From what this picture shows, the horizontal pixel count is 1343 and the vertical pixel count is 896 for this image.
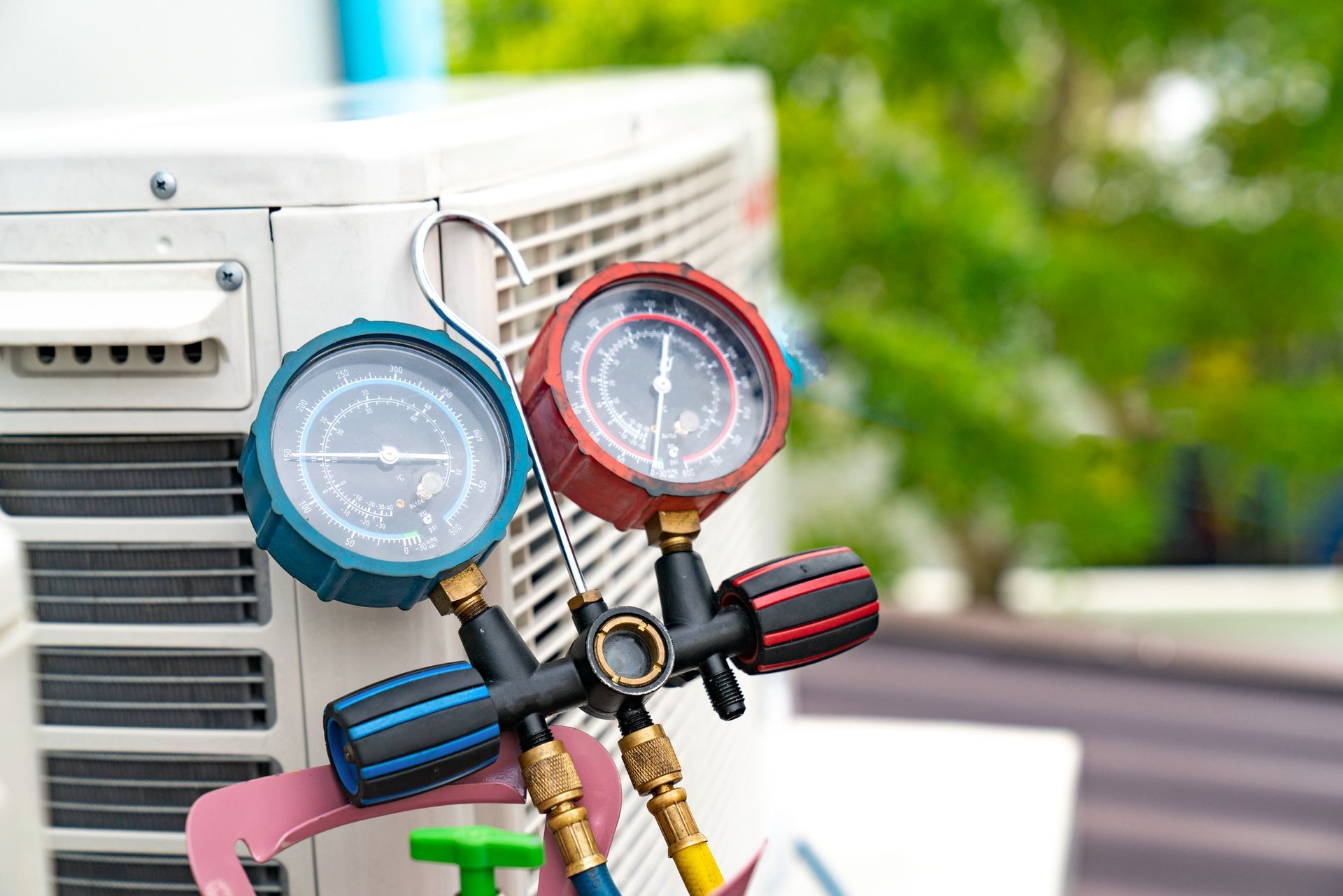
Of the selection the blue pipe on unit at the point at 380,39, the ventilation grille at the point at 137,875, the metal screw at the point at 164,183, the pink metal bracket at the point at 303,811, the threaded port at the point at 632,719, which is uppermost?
the blue pipe on unit at the point at 380,39

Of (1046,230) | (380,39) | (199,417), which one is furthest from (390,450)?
(1046,230)

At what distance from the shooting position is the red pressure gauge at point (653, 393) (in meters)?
0.65

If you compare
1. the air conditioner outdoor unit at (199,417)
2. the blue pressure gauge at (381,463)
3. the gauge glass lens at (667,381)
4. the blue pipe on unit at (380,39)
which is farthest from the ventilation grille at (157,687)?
the blue pipe on unit at (380,39)

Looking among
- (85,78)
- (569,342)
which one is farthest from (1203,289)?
(569,342)

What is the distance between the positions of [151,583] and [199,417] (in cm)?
10

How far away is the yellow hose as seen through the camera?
0.61m

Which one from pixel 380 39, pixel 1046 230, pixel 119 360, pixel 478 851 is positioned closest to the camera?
pixel 478 851

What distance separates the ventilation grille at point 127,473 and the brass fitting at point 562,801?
0.69 ft

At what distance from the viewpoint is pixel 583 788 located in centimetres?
64

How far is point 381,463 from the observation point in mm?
612

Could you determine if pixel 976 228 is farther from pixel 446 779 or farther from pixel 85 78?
pixel 446 779

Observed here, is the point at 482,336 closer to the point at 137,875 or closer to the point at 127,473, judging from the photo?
the point at 127,473

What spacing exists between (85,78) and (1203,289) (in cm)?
265

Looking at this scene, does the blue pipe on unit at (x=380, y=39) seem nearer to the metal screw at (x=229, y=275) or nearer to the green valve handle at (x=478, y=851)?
the metal screw at (x=229, y=275)
